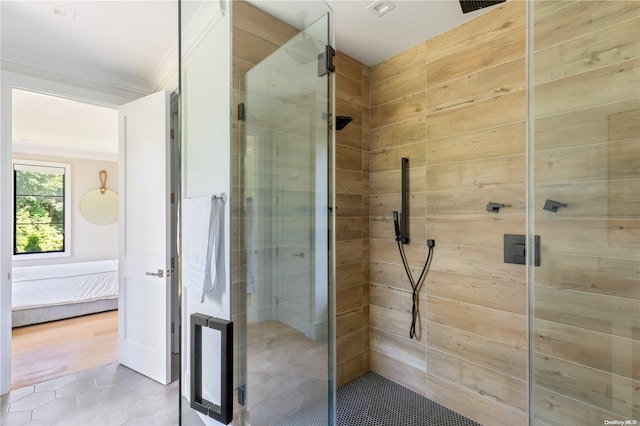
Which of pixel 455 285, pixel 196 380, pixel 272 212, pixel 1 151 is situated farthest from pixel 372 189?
pixel 1 151

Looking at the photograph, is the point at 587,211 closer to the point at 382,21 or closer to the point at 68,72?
the point at 382,21

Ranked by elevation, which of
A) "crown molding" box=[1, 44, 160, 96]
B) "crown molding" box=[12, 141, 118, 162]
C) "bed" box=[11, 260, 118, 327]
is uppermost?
"crown molding" box=[1, 44, 160, 96]

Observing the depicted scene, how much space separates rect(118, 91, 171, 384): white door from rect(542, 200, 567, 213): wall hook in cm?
251

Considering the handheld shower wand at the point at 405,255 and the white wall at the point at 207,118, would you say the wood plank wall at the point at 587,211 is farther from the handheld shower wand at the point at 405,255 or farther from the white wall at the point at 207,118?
the white wall at the point at 207,118

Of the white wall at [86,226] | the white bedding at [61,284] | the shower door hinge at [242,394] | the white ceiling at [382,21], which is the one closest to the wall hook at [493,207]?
the white ceiling at [382,21]

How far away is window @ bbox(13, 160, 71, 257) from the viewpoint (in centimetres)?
507

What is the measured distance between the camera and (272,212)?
163 cm

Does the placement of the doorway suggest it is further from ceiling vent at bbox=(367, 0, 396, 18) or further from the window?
ceiling vent at bbox=(367, 0, 396, 18)

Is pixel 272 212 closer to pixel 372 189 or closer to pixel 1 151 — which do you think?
pixel 372 189

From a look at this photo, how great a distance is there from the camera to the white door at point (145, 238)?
94.5 inches

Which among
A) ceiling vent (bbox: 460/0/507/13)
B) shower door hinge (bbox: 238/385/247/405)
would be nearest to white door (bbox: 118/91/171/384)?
shower door hinge (bbox: 238/385/247/405)

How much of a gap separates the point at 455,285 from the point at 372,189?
997mm

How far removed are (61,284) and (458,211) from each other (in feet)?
15.9

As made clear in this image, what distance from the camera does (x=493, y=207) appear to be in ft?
6.02
